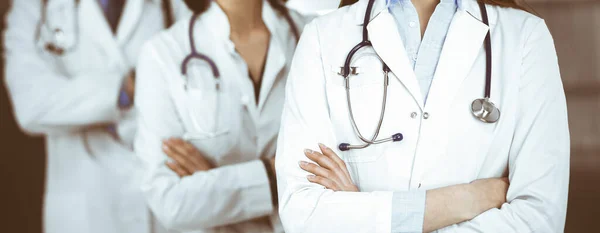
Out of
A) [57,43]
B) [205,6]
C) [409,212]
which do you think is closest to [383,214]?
[409,212]

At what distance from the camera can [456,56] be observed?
4.52 ft

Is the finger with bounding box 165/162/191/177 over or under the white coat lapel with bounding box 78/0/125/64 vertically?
under

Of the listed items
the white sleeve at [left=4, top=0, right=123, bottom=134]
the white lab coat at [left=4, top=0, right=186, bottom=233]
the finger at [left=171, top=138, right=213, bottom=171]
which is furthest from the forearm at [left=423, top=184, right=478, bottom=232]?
the white sleeve at [left=4, top=0, right=123, bottom=134]

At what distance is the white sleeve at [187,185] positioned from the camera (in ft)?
5.99

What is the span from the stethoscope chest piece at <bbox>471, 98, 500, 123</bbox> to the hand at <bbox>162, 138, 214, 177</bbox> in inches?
31.1

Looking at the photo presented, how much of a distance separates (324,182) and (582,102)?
85 centimetres

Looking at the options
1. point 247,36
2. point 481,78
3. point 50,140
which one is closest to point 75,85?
point 50,140

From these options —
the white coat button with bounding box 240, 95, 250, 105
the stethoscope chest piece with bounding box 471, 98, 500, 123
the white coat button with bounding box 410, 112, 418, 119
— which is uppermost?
the stethoscope chest piece with bounding box 471, 98, 500, 123

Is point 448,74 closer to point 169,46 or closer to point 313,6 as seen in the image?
point 313,6

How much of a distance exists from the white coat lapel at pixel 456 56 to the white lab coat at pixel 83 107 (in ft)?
3.10

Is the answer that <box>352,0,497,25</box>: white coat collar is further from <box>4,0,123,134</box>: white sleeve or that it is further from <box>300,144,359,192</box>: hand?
<box>4,0,123,134</box>: white sleeve

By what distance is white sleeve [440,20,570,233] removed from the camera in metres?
1.28

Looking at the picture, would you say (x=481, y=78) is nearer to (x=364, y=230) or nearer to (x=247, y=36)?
(x=364, y=230)

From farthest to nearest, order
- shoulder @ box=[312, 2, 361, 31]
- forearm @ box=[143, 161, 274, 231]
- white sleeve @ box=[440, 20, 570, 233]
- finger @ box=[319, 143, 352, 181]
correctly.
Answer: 1. forearm @ box=[143, 161, 274, 231]
2. shoulder @ box=[312, 2, 361, 31]
3. finger @ box=[319, 143, 352, 181]
4. white sleeve @ box=[440, 20, 570, 233]
